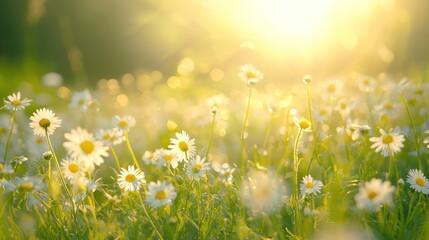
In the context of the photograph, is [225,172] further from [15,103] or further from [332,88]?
[332,88]

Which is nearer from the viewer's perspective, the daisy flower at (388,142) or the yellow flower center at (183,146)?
the daisy flower at (388,142)

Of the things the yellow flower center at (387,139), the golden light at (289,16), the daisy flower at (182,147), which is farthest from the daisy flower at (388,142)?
the golden light at (289,16)

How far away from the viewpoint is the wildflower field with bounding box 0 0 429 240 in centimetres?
180

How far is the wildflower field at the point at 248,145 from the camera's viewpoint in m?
1.80

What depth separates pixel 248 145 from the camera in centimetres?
331

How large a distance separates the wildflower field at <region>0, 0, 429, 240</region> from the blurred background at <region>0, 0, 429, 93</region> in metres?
0.05

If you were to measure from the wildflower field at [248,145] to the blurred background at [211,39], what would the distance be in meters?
0.05

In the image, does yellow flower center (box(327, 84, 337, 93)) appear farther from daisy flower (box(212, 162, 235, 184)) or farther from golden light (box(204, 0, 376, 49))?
golden light (box(204, 0, 376, 49))

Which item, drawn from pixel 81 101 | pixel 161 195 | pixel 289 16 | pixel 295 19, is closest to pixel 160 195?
pixel 161 195

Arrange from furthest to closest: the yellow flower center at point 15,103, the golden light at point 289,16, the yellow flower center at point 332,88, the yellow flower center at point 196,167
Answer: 1. the golden light at point 289,16
2. the yellow flower center at point 332,88
3. the yellow flower center at point 15,103
4. the yellow flower center at point 196,167

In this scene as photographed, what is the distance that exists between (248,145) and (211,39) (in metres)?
7.56

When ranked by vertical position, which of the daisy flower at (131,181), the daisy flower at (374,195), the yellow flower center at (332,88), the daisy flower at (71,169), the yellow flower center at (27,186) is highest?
the yellow flower center at (332,88)

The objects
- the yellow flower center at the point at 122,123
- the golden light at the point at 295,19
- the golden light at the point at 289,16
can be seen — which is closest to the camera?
the yellow flower center at the point at 122,123

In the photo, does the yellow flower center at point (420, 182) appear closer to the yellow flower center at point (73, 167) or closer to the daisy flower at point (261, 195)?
the daisy flower at point (261, 195)
